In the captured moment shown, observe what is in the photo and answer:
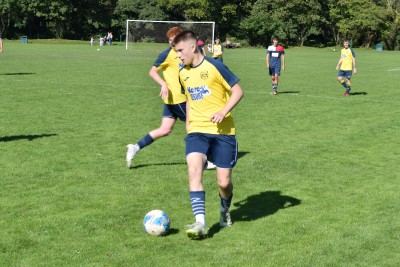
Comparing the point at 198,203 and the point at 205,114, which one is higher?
the point at 205,114

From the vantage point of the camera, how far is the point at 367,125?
15.3 m

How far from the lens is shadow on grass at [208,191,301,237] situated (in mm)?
7582

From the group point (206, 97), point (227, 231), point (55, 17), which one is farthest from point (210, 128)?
point (55, 17)

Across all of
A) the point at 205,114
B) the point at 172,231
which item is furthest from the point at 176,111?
the point at 172,231

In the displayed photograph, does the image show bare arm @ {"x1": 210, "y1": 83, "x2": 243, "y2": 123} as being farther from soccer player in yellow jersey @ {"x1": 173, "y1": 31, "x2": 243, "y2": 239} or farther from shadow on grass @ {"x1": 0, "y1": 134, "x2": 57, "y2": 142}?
shadow on grass @ {"x1": 0, "y1": 134, "x2": 57, "y2": 142}

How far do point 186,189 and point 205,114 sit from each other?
7.24 ft

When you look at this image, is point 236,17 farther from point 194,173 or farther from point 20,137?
point 194,173

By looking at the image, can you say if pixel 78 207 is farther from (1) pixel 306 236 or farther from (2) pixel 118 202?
(1) pixel 306 236

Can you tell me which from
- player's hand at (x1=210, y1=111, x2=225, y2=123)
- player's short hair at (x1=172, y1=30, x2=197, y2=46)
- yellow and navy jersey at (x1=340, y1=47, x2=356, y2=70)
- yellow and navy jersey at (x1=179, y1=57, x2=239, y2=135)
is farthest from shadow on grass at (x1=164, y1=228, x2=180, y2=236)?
yellow and navy jersey at (x1=340, y1=47, x2=356, y2=70)

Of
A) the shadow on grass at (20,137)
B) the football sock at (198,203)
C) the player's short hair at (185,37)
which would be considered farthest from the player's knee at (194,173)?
the shadow on grass at (20,137)

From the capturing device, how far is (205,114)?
6910 millimetres

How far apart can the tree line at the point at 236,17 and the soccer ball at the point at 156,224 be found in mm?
83468

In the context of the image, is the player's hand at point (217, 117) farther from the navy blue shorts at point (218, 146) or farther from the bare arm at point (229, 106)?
the navy blue shorts at point (218, 146)

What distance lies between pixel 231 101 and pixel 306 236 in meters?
1.63
